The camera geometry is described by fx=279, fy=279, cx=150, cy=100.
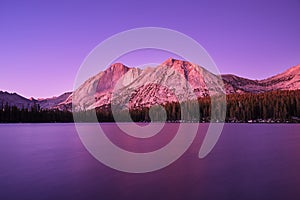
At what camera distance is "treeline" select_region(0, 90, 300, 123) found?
128875mm

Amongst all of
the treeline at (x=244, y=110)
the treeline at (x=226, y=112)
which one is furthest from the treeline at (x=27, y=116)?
the treeline at (x=244, y=110)

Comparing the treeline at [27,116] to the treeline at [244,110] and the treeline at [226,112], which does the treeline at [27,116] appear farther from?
the treeline at [244,110]

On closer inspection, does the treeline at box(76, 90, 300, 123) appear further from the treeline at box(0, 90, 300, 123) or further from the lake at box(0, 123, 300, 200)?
the lake at box(0, 123, 300, 200)

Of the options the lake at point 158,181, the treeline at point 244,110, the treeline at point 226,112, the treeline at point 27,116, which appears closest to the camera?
the lake at point 158,181

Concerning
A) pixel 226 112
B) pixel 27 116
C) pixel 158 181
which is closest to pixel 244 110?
pixel 226 112

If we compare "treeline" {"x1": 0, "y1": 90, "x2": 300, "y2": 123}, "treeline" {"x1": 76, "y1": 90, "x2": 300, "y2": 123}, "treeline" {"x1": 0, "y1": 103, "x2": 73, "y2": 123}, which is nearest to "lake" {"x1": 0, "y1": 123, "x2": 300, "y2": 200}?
"treeline" {"x1": 76, "y1": 90, "x2": 300, "y2": 123}

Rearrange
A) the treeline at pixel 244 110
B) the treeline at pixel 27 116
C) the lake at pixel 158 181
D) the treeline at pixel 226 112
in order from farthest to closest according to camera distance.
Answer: the treeline at pixel 27 116, the treeline at pixel 226 112, the treeline at pixel 244 110, the lake at pixel 158 181

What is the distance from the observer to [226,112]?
154 meters

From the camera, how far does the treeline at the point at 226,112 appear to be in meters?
129

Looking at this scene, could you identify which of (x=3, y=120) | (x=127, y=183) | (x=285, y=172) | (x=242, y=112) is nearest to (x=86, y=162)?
(x=127, y=183)

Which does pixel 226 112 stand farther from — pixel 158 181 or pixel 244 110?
pixel 158 181

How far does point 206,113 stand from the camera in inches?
6339

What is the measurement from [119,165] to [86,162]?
3.25 meters

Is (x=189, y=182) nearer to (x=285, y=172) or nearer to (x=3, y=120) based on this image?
(x=285, y=172)
